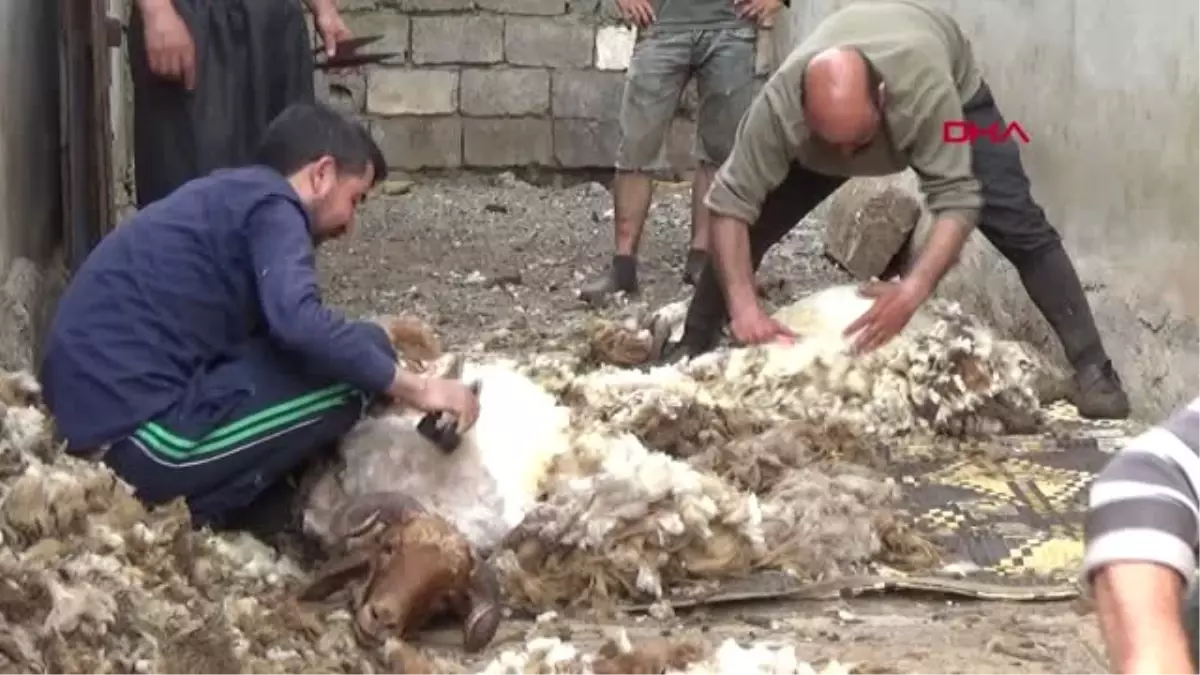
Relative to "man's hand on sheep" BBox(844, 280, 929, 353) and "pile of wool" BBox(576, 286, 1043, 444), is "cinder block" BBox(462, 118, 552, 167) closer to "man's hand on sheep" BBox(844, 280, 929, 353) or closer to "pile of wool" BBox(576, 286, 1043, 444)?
"pile of wool" BBox(576, 286, 1043, 444)

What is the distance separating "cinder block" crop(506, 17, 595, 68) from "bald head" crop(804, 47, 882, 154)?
4.44m

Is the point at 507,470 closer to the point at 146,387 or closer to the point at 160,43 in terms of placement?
the point at 146,387

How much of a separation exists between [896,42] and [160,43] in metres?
1.59

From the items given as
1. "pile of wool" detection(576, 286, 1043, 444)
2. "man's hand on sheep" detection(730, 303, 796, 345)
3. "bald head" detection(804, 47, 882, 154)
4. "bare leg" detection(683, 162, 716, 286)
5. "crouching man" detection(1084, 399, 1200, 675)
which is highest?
"crouching man" detection(1084, 399, 1200, 675)

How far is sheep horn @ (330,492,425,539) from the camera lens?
271 centimetres

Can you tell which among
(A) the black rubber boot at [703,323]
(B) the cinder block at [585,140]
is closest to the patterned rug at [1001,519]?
(A) the black rubber boot at [703,323]

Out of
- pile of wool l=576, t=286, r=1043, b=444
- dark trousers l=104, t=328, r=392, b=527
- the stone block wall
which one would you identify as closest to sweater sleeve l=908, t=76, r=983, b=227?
pile of wool l=576, t=286, r=1043, b=444

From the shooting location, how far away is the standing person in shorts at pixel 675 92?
5250 mm

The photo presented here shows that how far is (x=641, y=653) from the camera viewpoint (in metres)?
2.42

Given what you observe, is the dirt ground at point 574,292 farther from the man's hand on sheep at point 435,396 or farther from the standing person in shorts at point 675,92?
the man's hand on sheep at point 435,396

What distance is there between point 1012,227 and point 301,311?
6.62 feet

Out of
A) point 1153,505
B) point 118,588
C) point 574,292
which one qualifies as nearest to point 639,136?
point 574,292

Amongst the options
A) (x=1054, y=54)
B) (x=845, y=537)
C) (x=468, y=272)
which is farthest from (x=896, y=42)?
(x=468, y=272)

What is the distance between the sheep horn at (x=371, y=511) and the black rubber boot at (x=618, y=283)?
2454mm
